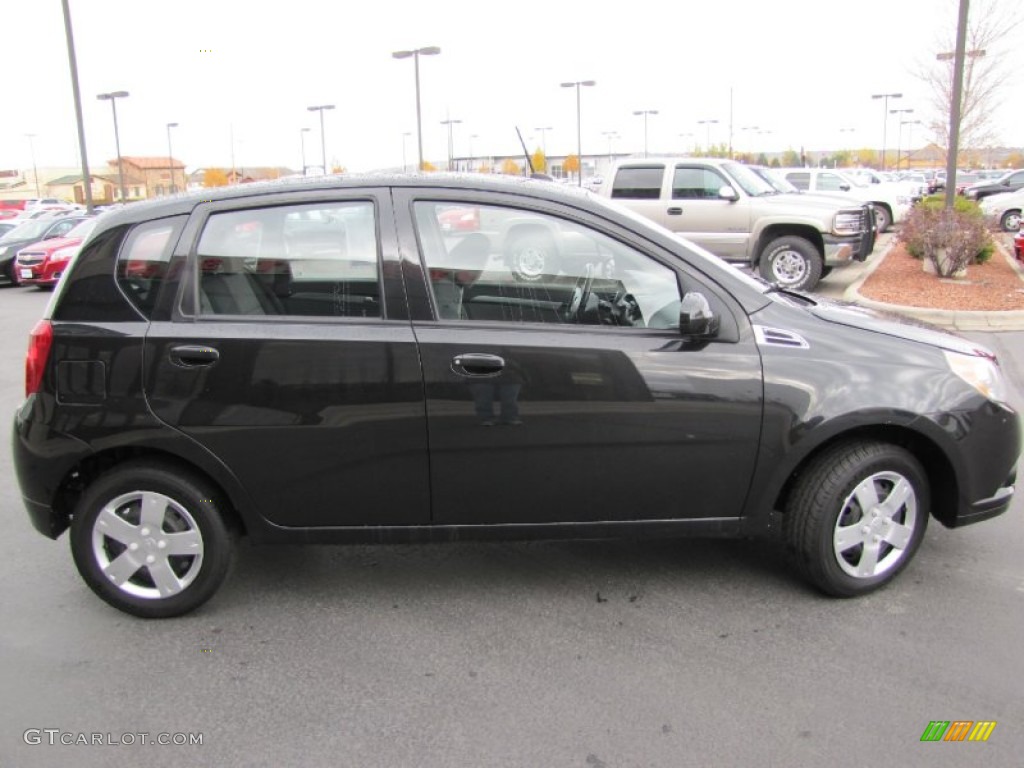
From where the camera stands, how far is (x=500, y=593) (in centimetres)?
369

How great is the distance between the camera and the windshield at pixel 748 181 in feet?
41.6

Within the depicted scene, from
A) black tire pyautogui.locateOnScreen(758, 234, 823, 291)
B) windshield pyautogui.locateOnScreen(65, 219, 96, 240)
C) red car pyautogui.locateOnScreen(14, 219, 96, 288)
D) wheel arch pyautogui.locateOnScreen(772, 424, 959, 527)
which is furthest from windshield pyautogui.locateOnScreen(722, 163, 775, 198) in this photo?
windshield pyautogui.locateOnScreen(65, 219, 96, 240)

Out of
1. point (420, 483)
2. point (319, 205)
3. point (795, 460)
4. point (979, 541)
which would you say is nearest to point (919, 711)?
point (795, 460)

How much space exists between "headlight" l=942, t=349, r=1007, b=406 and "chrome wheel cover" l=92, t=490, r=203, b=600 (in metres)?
3.20

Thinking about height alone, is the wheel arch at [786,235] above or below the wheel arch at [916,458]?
above

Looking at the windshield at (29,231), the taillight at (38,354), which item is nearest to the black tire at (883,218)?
the windshield at (29,231)

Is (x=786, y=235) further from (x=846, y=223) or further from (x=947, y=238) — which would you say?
(x=947, y=238)

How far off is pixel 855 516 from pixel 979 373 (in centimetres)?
81

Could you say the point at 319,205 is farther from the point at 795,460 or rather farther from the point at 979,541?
the point at 979,541

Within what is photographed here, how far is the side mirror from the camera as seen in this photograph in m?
3.20

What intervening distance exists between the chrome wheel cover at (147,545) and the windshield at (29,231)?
1773 centimetres

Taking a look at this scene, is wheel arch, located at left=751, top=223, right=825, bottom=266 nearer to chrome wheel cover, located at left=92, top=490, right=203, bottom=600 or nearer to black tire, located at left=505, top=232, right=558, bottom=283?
black tire, located at left=505, top=232, right=558, bottom=283

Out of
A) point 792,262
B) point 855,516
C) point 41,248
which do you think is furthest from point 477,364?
point 41,248

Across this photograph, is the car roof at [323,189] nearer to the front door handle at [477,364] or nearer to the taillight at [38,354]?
the taillight at [38,354]
